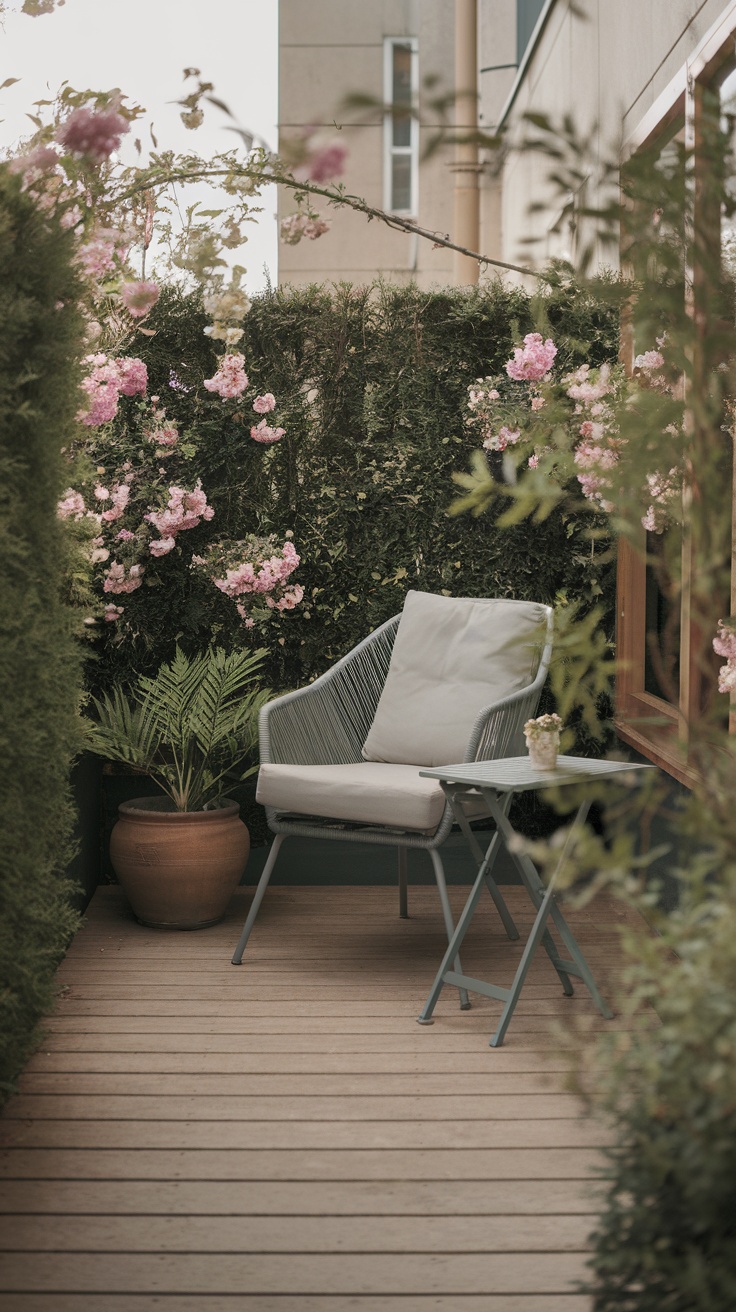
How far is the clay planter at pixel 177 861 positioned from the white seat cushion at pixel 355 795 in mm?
374

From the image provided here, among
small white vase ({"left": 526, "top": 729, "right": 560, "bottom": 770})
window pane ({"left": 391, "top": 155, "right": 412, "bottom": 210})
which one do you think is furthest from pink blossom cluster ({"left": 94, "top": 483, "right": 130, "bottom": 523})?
window pane ({"left": 391, "top": 155, "right": 412, "bottom": 210})

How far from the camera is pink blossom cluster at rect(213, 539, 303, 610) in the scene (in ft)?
14.1

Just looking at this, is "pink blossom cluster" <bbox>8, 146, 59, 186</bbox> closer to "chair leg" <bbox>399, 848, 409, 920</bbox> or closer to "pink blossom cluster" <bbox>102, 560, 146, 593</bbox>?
"pink blossom cluster" <bbox>102, 560, 146, 593</bbox>

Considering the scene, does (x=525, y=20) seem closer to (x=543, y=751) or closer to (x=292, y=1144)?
(x=543, y=751)

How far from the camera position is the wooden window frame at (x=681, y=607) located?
2.87 m

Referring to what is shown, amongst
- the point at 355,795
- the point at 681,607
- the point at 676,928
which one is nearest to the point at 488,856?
the point at 355,795

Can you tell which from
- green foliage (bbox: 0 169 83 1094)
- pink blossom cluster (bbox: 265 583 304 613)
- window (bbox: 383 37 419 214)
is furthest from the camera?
window (bbox: 383 37 419 214)

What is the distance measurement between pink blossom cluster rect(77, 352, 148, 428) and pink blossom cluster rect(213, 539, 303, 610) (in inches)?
26.8

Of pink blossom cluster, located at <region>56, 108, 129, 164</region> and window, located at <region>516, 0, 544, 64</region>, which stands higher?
window, located at <region>516, 0, 544, 64</region>

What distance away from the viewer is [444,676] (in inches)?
155

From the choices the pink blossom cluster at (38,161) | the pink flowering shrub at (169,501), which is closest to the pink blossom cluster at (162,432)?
the pink flowering shrub at (169,501)

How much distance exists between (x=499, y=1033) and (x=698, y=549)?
198 cm

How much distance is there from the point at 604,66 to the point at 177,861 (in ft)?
10.5

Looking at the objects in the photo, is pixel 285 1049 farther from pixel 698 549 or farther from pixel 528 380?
pixel 528 380
